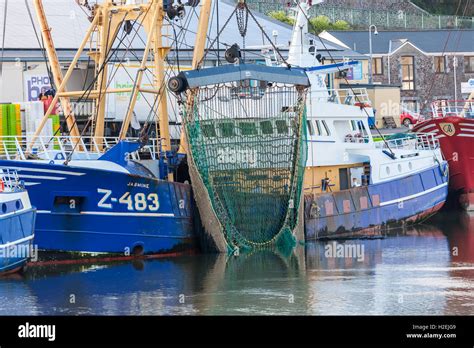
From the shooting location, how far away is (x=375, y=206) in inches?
1731

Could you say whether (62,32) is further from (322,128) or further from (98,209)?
(98,209)

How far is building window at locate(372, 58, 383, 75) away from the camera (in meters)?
78.5

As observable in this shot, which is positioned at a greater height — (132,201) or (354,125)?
(354,125)

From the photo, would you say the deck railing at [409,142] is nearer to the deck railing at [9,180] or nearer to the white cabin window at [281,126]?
the white cabin window at [281,126]

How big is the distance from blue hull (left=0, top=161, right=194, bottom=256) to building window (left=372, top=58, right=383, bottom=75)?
4256 centimetres

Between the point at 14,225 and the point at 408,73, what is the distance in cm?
4892

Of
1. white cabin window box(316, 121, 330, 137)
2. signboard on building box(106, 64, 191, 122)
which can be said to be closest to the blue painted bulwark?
white cabin window box(316, 121, 330, 137)

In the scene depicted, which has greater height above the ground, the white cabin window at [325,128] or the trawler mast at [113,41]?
the trawler mast at [113,41]

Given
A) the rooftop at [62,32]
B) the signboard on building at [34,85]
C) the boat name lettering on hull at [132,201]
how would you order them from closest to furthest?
the boat name lettering on hull at [132,201]
the signboard on building at [34,85]
the rooftop at [62,32]

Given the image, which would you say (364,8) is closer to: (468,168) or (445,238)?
(468,168)

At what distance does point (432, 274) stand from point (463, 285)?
2.09m

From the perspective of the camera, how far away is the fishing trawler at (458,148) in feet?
170

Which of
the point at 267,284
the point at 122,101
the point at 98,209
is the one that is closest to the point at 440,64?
the point at 122,101

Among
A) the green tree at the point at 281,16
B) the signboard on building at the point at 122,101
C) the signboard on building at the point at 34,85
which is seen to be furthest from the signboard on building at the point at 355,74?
the signboard on building at the point at 34,85
